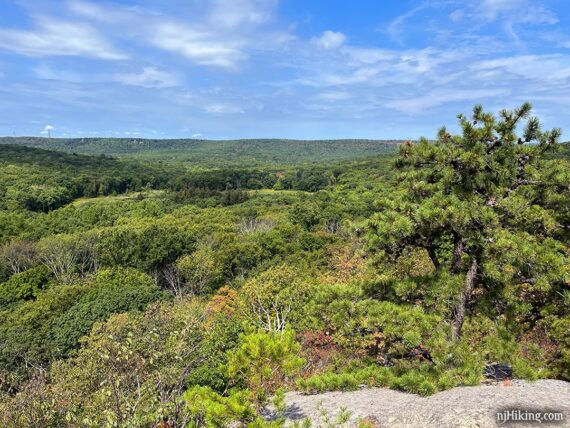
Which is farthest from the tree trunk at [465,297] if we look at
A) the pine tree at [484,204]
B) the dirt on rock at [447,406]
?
the dirt on rock at [447,406]

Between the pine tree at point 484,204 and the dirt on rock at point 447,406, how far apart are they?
1439 millimetres

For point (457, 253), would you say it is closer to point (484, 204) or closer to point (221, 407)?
point (484, 204)

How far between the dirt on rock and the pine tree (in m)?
1.44

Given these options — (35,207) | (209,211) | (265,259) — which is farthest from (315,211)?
(35,207)

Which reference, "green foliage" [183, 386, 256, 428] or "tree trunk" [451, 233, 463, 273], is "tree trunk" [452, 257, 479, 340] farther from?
"green foliage" [183, 386, 256, 428]

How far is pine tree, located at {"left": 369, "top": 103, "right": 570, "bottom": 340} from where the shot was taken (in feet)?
27.8

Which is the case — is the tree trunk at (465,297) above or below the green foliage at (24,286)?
above

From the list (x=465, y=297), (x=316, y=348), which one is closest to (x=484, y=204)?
(x=465, y=297)

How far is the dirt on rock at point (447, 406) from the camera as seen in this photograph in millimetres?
7137

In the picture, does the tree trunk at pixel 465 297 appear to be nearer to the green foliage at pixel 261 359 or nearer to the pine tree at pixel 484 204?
the pine tree at pixel 484 204

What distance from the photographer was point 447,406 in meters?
7.55

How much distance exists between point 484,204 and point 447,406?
4.13 meters

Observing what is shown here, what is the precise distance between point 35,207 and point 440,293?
322 ft

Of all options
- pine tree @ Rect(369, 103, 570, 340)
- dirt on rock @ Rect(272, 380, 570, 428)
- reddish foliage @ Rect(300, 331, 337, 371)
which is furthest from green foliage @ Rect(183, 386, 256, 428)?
reddish foliage @ Rect(300, 331, 337, 371)
